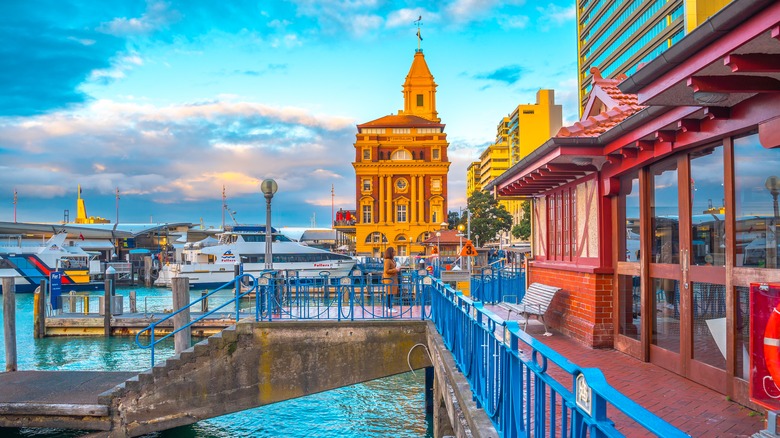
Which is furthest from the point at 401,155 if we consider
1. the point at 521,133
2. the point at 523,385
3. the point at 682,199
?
the point at 523,385

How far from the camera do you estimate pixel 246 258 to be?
4884 cm

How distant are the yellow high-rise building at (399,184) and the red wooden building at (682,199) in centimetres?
6286

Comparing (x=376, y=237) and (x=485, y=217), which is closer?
(x=485, y=217)

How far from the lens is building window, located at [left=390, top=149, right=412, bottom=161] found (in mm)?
75688

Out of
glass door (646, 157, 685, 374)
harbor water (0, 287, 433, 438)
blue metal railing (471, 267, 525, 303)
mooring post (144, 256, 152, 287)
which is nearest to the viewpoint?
glass door (646, 157, 685, 374)

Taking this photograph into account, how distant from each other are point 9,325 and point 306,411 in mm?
7640

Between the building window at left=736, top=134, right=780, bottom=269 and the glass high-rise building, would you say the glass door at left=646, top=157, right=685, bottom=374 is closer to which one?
the building window at left=736, top=134, right=780, bottom=269

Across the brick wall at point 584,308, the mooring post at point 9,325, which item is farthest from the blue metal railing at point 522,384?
the mooring post at point 9,325

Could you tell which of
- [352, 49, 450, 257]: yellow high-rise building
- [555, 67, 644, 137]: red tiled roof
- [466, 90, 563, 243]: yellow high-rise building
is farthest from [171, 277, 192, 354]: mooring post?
[466, 90, 563, 243]: yellow high-rise building

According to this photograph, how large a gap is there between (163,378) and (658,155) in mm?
9044

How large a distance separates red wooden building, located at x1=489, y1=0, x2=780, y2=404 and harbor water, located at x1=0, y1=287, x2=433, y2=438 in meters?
5.14

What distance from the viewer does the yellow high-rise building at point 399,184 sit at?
75.0 meters

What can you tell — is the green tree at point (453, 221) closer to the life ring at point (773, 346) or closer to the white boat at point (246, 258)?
the white boat at point (246, 258)

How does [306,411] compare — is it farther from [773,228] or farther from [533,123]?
[533,123]
